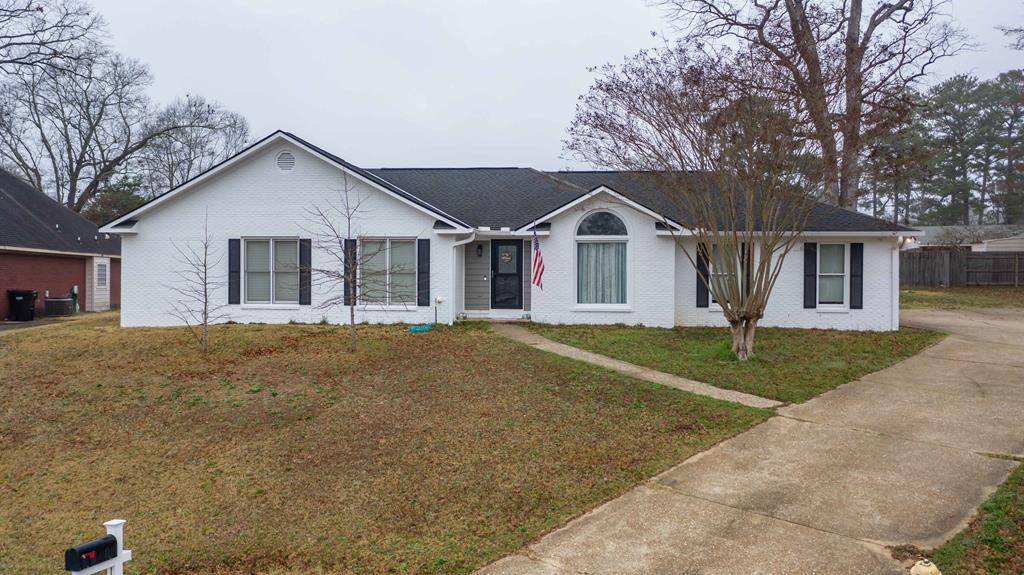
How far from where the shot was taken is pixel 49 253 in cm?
2097

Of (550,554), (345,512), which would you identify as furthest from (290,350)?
(550,554)

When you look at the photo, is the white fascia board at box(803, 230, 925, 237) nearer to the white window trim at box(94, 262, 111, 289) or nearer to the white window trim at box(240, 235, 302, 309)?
the white window trim at box(240, 235, 302, 309)

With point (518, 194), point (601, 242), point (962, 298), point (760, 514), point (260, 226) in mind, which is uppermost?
point (518, 194)

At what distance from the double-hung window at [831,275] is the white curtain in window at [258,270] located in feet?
43.1

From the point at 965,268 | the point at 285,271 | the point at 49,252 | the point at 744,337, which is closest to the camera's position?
the point at 744,337

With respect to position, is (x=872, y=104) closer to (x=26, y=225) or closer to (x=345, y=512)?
(x=345, y=512)

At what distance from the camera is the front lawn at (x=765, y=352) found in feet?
31.4

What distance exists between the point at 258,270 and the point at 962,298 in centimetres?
2487

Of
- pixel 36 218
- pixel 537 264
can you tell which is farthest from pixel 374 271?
pixel 36 218

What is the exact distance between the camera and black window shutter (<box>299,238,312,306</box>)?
48.5ft

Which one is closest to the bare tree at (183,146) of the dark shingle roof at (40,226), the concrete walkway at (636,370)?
the dark shingle roof at (40,226)

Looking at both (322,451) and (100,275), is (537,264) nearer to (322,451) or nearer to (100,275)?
(322,451)

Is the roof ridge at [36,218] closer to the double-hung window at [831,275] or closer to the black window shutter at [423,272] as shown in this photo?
the black window shutter at [423,272]

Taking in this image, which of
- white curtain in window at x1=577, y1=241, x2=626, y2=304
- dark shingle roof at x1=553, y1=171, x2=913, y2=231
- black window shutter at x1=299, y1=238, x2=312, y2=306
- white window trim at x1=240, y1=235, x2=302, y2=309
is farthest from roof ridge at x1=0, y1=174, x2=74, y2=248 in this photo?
dark shingle roof at x1=553, y1=171, x2=913, y2=231
